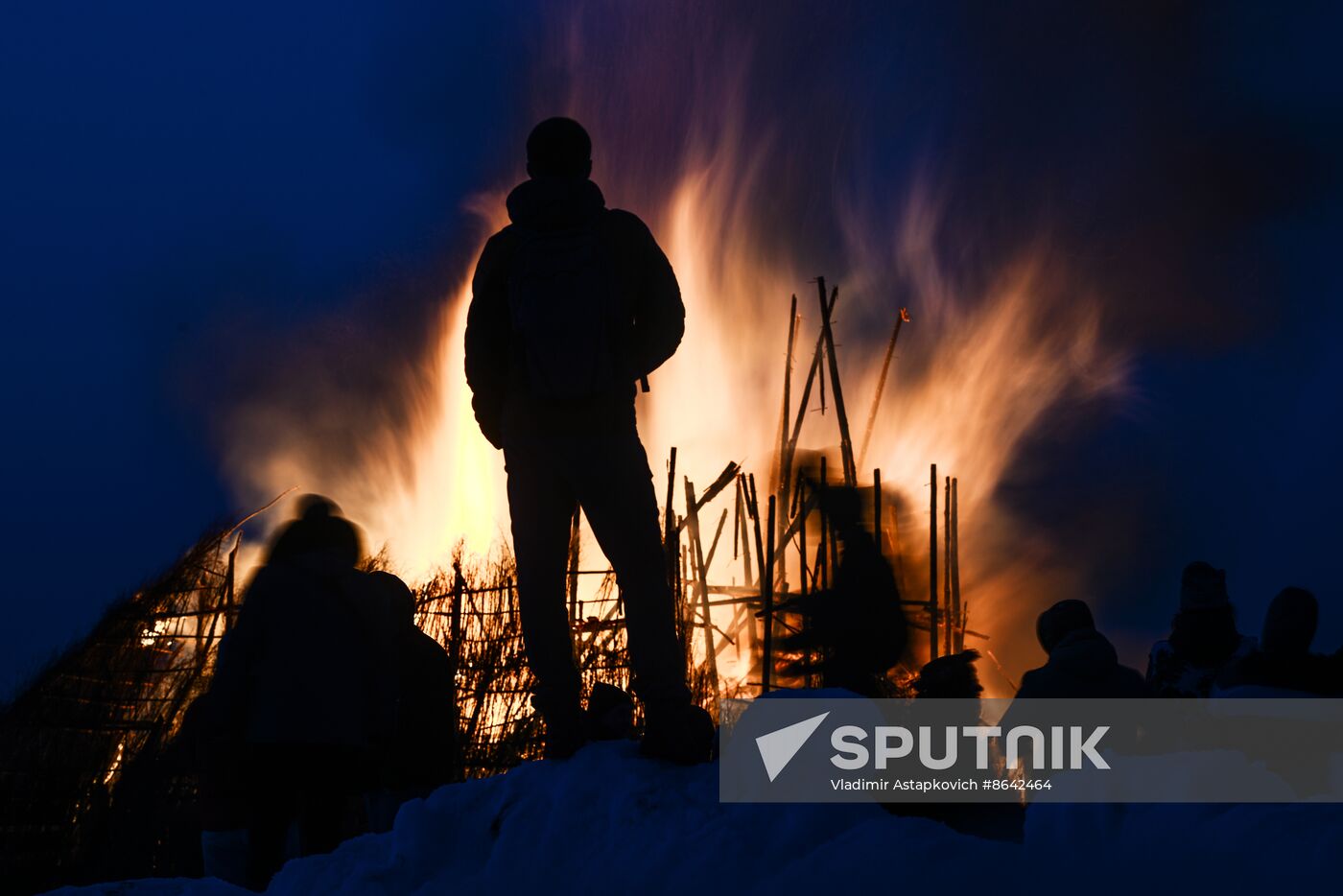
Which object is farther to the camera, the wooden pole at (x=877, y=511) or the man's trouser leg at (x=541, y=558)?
the wooden pole at (x=877, y=511)

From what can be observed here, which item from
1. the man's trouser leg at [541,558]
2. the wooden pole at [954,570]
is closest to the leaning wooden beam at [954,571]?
the wooden pole at [954,570]

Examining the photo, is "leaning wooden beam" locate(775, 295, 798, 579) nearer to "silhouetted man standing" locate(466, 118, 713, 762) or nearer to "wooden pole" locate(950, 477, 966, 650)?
"wooden pole" locate(950, 477, 966, 650)

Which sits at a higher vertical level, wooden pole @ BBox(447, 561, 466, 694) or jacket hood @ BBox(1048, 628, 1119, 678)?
wooden pole @ BBox(447, 561, 466, 694)

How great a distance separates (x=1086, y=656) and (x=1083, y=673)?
0.06 meters

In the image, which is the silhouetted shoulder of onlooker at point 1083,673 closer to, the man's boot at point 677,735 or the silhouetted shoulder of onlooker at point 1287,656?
the silhouetted shoulder of onlooker at point 1287,656

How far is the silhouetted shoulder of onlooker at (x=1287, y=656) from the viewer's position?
3.75 meters

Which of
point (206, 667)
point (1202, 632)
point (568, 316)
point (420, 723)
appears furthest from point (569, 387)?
point (206, 667)

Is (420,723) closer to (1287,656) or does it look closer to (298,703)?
(298,703)

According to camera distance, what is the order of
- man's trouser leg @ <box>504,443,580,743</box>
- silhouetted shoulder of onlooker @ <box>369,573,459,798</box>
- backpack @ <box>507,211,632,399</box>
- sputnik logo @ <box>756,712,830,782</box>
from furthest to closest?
1. silhouetted shoulder of onlooker @ <box>369,573,459,798</box>
2. man's trouser leg @ <box>504,443,580,743</box>
3. backpack @ <box>507,211,632,399</box>
4. sputnik logo @ <box>756,712,830,782</box>

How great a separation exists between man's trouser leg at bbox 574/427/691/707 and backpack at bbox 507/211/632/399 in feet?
0.63

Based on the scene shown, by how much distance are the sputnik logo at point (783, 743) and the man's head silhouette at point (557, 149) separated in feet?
5.60

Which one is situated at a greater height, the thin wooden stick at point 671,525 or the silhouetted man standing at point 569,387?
the thin wooden stick at point 671,525

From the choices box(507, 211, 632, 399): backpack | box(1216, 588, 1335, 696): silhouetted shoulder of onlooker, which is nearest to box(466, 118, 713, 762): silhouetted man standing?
box(507, 211, 632, 399): backpack

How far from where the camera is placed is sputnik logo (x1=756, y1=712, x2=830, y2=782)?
237 cm
